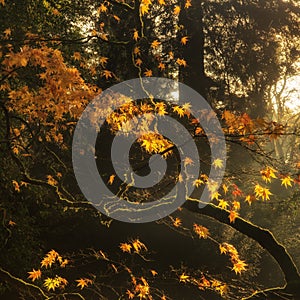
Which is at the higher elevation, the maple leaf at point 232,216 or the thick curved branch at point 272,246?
the maple leaf at point 232,216

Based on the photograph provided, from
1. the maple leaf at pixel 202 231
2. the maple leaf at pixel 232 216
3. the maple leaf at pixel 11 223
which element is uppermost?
the maple leaf at pixel 232 216

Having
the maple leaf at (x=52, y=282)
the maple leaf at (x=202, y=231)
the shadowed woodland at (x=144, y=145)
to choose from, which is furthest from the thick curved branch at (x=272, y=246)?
the maple leaf at (x=52, y=282)

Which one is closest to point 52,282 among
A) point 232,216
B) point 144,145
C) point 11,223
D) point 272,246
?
point 11,223

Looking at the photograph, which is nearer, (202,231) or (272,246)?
(272,246)

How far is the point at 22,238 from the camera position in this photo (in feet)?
28.2

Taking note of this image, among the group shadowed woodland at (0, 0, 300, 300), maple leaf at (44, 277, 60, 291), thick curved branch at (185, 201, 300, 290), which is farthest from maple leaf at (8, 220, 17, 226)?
thick curved branch at (185, 201, 300, 290)

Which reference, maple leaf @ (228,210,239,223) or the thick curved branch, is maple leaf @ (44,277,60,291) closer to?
the thick curved branch

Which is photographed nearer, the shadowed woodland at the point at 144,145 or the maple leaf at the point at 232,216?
the maple leaf at the point at 232,216

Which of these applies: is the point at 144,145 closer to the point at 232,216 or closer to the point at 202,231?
the point at 202,231

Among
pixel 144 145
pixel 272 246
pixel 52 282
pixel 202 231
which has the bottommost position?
pixel 52 282

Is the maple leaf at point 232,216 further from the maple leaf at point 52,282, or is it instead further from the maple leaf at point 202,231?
the maple leaf at point 52,282

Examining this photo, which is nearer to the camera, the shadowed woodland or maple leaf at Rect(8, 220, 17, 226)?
maple leaf at Rect(8, 220, 17, 226)

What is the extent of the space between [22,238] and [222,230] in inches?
309

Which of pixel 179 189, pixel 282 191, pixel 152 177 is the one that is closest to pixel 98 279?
pixel 152 177
